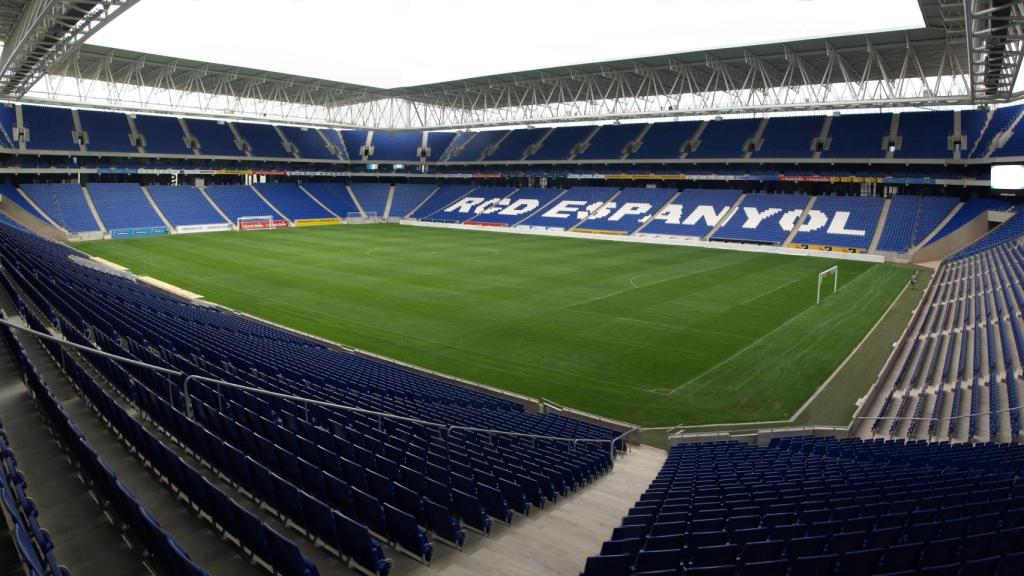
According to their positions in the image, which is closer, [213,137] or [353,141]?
[213,137]

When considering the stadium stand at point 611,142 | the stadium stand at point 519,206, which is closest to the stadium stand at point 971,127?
the stadium stand at point 611,142

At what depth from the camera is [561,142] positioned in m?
71.5

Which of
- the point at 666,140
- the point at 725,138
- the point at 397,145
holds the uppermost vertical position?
the point at 397,145

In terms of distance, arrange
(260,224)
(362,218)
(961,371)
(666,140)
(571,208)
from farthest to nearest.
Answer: (362,218)
(666,140)
(571,208)
(260,224)
(961,371)

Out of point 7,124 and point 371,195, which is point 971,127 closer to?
point 371,195

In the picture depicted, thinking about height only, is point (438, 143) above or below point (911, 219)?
above

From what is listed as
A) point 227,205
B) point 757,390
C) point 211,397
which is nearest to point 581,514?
point 211,397

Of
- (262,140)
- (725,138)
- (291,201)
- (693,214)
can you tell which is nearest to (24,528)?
(693,214)

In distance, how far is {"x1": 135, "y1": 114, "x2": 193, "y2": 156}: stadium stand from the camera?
203 feet

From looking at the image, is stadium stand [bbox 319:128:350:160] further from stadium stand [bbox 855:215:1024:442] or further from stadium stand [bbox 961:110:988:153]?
stadium stand [bbox 855:215:1024:442]

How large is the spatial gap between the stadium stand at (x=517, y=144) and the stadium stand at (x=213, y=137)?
28447mm

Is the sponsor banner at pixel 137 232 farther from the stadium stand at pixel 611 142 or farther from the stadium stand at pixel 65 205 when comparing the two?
the stadium stand at pixel 611 142

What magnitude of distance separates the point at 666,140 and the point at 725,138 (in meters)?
6.04

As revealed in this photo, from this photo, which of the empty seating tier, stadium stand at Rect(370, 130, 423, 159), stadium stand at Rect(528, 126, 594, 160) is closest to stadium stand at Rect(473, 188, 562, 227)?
stadium stand at Rect(528, 126, 594, 160)
